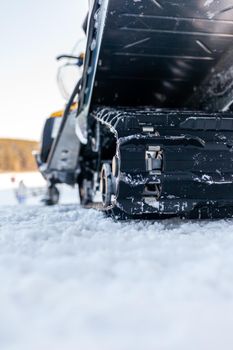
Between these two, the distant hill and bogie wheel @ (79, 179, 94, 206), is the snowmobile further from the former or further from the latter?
the distant hill

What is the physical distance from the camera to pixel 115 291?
44.8 inches

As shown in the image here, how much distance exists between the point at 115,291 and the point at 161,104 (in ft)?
10.3

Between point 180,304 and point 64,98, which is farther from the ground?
point 64,98

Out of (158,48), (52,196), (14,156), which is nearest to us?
(158,48)

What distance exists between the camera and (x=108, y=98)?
150 inches

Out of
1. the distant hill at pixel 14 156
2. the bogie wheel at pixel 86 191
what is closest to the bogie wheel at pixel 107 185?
the bogie wheel at pixel 86 191

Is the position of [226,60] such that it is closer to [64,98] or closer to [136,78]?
[136,78]

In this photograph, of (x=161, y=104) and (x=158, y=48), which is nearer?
(x=158, y=48)

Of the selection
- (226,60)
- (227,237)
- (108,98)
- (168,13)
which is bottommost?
(227,237)

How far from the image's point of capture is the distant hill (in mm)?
24125

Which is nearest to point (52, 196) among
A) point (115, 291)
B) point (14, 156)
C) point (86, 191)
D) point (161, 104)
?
point (86, 191)

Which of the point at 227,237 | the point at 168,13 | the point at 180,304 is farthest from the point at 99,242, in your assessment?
the point at 168,13

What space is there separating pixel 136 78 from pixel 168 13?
37.7 inches

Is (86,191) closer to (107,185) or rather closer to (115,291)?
(107,185)
